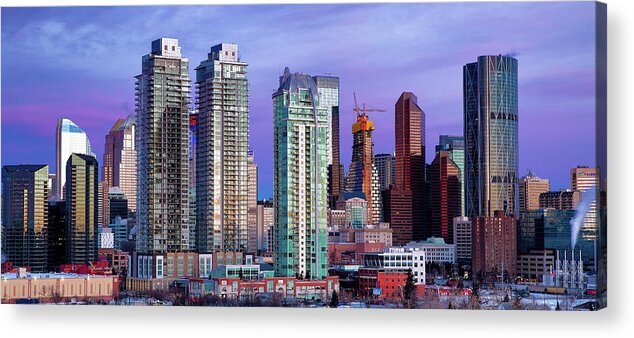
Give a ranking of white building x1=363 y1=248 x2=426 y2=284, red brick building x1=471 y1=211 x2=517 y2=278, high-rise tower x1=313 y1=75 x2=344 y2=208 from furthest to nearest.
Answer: red brick building x1=471 y1=211 x2=517 y2=278 < high-rise tower x1=313 y1=75 x2=344 y2=208 < white building x1=363 y1=248 x2=426 y2=284

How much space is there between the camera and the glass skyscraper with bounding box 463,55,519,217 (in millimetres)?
13461

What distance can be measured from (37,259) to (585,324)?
5.38m

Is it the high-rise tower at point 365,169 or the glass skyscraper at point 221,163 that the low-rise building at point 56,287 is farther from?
the high-rise tower at point 365,169

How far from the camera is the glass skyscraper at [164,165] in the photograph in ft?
46.6

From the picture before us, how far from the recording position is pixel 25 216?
13609 millimetres

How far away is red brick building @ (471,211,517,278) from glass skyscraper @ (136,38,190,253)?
3.19 metres

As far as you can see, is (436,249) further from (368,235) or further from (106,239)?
(106,239)

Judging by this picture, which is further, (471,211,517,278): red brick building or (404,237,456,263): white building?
(471,211,517,278): red brick building

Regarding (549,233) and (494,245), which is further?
(494,245)

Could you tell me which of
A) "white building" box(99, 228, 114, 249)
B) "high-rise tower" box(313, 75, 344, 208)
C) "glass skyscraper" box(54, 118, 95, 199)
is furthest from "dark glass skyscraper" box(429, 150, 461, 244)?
"glass skyscraper" box(54, 118, 95, 199)

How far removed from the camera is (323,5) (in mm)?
11766

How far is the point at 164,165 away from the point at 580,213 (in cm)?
487

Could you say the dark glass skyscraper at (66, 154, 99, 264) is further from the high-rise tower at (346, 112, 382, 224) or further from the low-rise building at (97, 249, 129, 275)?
the high-rise tower at (346, 112, 382, 224)

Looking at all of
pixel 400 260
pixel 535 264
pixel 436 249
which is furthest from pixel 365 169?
pixel 535 264
